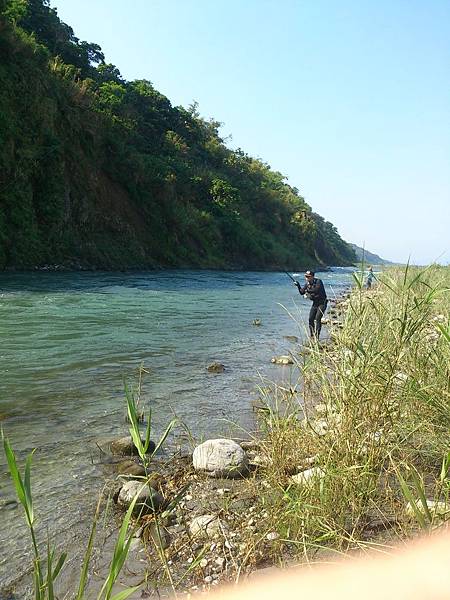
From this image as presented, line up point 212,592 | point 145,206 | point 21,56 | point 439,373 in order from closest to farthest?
1. point 212,592
2. point 439,373
3. point 21,56
4. point 145,206

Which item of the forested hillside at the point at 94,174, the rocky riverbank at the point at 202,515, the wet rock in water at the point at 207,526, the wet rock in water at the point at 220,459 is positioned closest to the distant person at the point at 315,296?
the rocky riverbank at the point at 202,515

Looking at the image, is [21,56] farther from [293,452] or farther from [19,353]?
[293,452]

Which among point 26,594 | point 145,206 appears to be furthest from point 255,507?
point 145,206

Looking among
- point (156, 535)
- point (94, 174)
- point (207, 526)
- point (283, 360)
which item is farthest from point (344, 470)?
point (94, 174)

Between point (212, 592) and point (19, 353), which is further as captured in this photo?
point (19, 353)

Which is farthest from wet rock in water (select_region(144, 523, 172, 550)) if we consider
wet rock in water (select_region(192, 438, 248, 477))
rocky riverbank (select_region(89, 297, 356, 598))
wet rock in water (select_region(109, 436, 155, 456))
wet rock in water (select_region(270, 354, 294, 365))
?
wet rock in water (select_region(270, 354, 294, 365))

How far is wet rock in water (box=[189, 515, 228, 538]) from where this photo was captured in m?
2.85

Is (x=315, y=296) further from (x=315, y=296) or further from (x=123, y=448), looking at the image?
(x=123, y=448)

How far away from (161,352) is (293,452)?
5366mm

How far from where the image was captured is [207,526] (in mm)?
2936

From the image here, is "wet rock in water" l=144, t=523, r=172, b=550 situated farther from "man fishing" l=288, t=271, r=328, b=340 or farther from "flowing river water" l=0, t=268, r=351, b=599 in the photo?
"man fishing" l=288, t=271, r=328, b=340

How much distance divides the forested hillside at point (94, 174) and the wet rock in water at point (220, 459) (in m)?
19.1

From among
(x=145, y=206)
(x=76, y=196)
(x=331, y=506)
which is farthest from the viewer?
(x=145, y=206)

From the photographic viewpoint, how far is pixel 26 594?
96.7 inches
